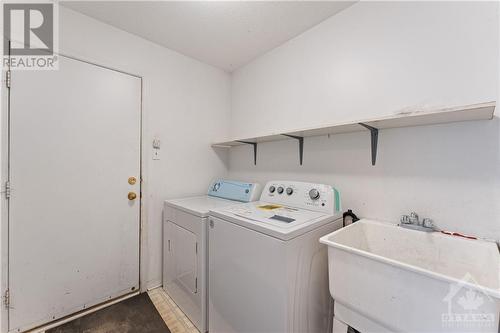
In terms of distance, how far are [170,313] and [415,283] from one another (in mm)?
→ 1707

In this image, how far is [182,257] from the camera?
163 cm

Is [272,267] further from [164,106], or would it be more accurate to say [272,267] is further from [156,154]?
[164,106]

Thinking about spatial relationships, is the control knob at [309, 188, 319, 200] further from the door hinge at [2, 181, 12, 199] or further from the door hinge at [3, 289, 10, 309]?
the door hinge at [3, 289, 10, 309]

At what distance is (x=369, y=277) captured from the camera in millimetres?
884

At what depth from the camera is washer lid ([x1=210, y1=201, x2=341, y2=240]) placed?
1.06m

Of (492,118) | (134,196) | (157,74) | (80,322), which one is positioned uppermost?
(157,74)

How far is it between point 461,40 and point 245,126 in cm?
177

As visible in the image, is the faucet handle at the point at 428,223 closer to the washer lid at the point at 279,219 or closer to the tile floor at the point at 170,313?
the washer lid at the point at 279,219

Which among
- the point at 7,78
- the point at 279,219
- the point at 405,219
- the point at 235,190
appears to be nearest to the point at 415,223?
the point at 405,219

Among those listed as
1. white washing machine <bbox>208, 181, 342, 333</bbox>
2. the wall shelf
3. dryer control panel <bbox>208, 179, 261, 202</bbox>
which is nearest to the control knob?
white washing machine <bbox>208, 181, 342, 333</bbox>

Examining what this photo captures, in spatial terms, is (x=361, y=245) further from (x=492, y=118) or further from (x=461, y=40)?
(x=461, y=40)

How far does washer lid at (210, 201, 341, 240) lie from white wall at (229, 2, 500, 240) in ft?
1.32

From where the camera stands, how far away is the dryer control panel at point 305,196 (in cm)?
142

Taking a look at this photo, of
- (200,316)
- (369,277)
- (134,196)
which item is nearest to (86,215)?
(134,196)
